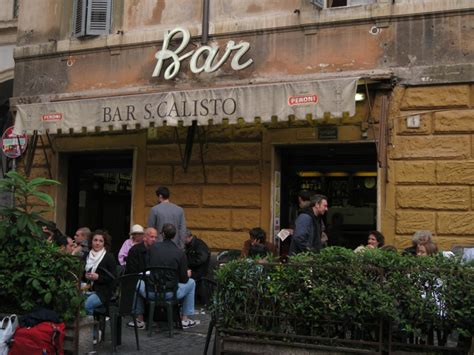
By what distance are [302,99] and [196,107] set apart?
181cm

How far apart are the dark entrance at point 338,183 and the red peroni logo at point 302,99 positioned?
130 centimetres

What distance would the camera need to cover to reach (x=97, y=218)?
45.4 ft

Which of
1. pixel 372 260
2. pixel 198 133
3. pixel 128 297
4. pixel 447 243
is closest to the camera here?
pixel 372 260

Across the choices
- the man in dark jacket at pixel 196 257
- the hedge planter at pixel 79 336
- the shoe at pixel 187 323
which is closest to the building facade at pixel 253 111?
the man in dark jacket at pixel 196 257

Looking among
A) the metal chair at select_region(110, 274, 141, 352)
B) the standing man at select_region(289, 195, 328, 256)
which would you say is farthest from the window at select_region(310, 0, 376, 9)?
the metal chair at select_region(110, 274, 141, 352)

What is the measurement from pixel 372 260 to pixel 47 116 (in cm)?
818

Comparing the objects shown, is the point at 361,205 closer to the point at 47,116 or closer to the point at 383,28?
the point at 383,28

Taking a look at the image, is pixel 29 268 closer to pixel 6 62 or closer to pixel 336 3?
pixel 336 3

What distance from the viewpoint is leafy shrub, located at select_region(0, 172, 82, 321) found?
6.11 m

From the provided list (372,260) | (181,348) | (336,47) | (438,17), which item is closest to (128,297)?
(181,348)

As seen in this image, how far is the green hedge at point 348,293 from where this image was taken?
5.22 meters

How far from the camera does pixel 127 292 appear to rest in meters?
7.07

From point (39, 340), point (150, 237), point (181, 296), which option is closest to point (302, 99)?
point (150, 237)

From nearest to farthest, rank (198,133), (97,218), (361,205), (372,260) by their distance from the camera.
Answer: (372,260), (361,205), (198,133), (97,218)
